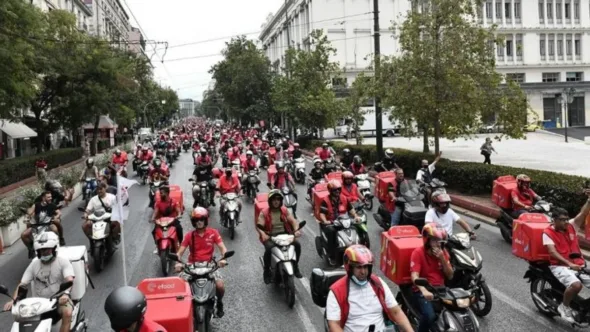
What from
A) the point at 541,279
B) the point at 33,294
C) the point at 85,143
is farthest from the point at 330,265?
the point at 85,143

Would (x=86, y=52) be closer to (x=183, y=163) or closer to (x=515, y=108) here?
(x=183, y=163)

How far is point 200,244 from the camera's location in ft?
23.7

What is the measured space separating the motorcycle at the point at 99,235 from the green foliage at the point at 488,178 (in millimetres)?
9643

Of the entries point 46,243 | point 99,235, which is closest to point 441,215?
point 46,243

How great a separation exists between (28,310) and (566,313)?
606cm

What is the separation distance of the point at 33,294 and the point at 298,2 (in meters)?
68.0

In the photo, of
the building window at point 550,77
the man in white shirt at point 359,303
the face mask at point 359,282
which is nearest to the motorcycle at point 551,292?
the man in white shirt at point 359,303

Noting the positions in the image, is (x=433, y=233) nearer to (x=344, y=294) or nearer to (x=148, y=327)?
(x=344, y=294)

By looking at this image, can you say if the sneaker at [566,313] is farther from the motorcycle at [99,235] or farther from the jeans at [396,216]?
the motorcycle at [99,235]

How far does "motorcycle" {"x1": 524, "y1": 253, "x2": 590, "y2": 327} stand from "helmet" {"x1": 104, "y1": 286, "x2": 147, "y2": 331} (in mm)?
5183

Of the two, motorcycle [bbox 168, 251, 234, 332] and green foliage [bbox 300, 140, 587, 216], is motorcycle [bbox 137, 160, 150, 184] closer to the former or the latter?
green foliage [bbox 300, 140, 587, 216]

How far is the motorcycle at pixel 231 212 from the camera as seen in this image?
1265 centimetres

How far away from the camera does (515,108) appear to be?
19031 mm

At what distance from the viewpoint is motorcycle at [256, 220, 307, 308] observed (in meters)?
7.65
